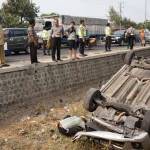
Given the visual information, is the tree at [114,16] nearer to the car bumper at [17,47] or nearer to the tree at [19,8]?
the tree at [19,8]

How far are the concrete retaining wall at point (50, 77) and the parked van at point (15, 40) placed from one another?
300 inches

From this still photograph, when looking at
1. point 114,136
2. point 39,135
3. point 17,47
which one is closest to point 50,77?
point 39,135

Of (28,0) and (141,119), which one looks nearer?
(141,119)

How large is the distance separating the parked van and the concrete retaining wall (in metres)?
7.61

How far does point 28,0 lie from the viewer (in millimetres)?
49062

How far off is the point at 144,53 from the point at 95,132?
1914cm

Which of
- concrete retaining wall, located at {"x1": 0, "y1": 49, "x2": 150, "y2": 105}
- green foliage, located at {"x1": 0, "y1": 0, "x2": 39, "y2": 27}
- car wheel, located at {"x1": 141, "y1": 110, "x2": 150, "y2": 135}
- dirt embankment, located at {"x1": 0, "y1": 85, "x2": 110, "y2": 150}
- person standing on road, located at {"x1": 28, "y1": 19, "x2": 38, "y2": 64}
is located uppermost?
green foliage, located at {"x1": 0, "y1": 0, "x2": 39, "y2": 27}

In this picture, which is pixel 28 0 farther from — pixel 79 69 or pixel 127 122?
pixel 127 122

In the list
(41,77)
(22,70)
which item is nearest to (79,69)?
(41,77)

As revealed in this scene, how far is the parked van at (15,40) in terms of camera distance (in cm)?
2572

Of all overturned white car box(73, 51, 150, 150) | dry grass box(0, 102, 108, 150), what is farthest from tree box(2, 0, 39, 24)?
overturned white car box(73, 51, 150, 150)

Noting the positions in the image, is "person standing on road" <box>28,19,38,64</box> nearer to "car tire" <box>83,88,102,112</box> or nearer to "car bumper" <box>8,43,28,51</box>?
"car tire" <box>83,88,102,112</box>

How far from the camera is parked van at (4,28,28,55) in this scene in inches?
1013

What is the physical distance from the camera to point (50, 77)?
14.8 metres
